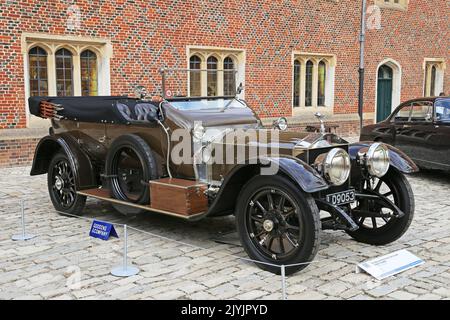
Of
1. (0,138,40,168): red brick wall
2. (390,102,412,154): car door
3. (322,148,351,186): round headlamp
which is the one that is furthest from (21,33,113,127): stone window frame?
(322,148,351,186): round headlamp

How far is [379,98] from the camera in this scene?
65.1 ft

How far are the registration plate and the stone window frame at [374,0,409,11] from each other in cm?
1528

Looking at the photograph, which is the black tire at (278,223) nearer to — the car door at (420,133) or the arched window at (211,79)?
the car door at (420,133)

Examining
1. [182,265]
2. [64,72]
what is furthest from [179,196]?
[64,72]

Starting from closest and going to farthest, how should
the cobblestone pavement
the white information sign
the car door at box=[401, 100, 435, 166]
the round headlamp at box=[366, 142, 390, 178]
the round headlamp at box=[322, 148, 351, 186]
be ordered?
the cobblestone pavement, the white information sign, the round headlamp at box=[322, 148, 351, 186], the round headlamp at box=[366, 142, 390, 178], the car door at box=[401, 100, 435, 166]

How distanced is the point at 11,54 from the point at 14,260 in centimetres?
697

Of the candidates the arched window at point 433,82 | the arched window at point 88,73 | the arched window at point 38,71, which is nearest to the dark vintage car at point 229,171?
the arched window at point 38,71

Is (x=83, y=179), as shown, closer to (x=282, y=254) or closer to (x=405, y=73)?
(x=282, y=254)

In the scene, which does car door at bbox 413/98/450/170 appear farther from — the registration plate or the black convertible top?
the black convertible top

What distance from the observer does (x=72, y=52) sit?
38.7ft

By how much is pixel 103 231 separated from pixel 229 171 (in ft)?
5.15

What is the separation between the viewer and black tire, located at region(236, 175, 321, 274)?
4289 millimetres

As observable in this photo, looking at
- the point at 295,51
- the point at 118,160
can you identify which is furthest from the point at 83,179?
the point at 295,51

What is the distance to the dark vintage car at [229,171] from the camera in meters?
4.55
